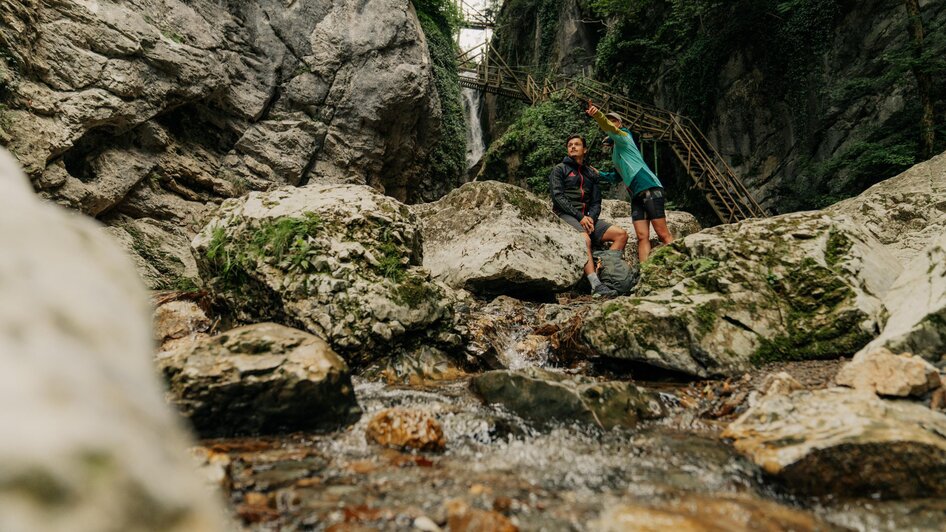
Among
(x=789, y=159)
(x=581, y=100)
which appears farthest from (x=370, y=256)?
(x=581, y=100)

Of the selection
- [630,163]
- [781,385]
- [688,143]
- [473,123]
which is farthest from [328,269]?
[473,123]

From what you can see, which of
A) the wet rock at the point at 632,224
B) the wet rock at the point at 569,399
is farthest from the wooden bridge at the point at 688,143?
the wet rock at the point at 569,399

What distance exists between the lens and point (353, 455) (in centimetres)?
237

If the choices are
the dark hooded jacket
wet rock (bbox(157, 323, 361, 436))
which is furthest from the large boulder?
wet rock (bbox(157, 323, 361, 436))

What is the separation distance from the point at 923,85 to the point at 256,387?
12711 mm

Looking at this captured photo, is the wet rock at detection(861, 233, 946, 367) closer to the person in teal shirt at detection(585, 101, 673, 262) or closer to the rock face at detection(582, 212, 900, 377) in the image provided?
the rock face at detection(582, 212, 900, 377)

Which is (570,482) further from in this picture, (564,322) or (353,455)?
(564,322)

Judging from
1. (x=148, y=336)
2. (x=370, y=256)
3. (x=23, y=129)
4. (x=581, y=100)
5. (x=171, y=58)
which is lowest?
(x=370, y=256)

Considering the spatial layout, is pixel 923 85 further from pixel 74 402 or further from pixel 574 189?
pixel 74 402

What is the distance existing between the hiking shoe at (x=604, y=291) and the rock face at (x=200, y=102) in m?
7.20

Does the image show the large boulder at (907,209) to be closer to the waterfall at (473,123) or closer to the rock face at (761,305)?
the rock face at (761,305)

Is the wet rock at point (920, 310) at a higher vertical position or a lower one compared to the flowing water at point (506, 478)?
higher

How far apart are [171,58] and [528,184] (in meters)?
12.0

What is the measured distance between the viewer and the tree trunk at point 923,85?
8.91 m
